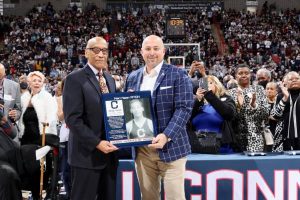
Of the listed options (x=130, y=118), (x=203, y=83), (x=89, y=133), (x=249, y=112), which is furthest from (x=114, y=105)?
(x=249, y=112)

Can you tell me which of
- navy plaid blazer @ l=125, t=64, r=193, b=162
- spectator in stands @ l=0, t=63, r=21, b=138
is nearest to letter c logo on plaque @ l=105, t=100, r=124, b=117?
navy plaid blazer @ l=125, t=64, r=193, b=162

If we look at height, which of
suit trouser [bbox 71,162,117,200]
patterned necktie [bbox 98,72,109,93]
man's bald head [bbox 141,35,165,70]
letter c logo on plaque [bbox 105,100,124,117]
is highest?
man's bald head [bbox 141,35,165,70]

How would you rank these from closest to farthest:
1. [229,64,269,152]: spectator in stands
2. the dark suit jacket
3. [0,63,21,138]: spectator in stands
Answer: the dark suit jacket < [229,64,269,152]: spectator in stands < [0,63,21,138]: spectator in stands

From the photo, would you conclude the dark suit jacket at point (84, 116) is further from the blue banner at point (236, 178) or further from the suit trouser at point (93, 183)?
the blue banner at point (236, 178)

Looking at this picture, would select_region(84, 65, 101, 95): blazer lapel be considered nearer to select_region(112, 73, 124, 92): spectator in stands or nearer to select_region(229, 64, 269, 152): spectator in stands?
select_region(112, 73, 124, 92): spectator in stands

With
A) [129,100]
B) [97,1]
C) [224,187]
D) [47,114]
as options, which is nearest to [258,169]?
[224,187]

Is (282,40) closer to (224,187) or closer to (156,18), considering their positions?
(156,18)

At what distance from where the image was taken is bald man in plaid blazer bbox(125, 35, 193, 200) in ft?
11.4

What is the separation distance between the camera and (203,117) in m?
4.52

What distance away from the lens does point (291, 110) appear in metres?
4.94

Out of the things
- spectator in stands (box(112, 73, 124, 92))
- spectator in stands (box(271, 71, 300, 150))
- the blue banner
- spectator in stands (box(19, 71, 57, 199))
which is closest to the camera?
spectator in stands (box(112, 73, 124, 92))

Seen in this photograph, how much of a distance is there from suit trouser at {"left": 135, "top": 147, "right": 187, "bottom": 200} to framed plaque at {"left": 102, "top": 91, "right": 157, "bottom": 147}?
0.62 feet

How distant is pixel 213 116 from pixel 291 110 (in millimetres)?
921

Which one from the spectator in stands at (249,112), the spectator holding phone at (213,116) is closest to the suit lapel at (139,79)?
the spectator holding phone at (213,116)
